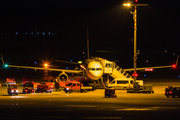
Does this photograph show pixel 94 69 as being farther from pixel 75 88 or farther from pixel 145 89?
pixel 145 89

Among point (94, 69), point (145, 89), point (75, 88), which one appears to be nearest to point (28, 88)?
point (75, 88)

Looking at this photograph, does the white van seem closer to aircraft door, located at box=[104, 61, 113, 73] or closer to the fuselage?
aircraft door, located at box=[104, 61, 113, 73]

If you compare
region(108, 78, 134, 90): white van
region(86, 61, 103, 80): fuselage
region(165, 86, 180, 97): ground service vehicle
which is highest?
region(86, 61, 103, 80): fuselage

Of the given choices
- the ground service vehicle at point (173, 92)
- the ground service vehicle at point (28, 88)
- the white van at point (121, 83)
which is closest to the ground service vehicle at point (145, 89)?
the ground service vehicle at point (173, 92)

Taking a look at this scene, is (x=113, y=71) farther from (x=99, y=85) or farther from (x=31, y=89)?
(x=31, y=89)

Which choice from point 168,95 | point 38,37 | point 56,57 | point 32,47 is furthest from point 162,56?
point 168,95

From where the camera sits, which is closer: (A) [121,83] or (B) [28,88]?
(B) [28,88]

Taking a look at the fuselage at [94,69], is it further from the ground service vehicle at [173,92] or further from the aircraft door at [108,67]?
the ground service vehicle at [173,92]

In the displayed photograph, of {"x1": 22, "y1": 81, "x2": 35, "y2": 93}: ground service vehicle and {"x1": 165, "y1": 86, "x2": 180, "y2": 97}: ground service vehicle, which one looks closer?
{"x1": 165, "y1": 86, "x2": 180, "y2": 97}: ground service vehicle

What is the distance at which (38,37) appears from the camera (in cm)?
13562

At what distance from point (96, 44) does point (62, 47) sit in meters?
13.6

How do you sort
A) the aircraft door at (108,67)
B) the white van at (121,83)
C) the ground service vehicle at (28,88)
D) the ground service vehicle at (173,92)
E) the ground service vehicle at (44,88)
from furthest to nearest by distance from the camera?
the aircraft door at (108,67) < the white van at (121,83) < the ground service vehicle at (44,88) < the ground service vehicle at (28,88) < the ground service vehicle at (173,92)

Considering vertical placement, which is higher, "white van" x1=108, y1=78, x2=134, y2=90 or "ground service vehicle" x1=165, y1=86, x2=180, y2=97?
"white van" x1=108, y1=78, x2=134, y2=90

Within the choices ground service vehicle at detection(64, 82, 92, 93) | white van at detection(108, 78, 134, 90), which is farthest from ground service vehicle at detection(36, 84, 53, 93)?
white van at detection(108, 78, 134, 90)
